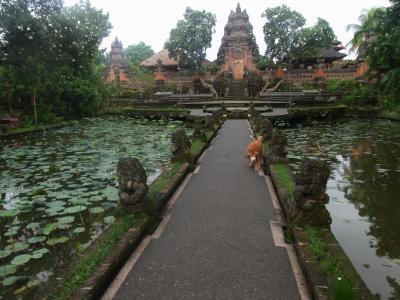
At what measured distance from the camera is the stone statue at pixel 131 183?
5.75 meters

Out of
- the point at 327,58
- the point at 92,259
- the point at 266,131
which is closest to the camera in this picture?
the point at 92,259

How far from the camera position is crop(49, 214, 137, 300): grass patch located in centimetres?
371

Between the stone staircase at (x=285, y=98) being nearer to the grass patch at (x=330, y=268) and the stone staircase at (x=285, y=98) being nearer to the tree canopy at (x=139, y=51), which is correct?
the grass patch at (x=330, y=268)

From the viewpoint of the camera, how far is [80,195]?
300 inches

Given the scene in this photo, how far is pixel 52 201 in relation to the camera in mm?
7262

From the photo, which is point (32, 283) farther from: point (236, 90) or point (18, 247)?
point (236, 90)

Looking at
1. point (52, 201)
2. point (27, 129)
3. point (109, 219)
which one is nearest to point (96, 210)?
point (109, 219)

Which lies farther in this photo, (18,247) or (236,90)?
(236,90)

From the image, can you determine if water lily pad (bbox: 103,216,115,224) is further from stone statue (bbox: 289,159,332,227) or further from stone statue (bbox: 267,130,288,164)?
stone statue (bbox: 267,130,288,164)

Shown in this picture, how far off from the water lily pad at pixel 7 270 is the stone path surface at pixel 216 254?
1.54 metres

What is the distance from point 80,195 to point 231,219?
336 cm

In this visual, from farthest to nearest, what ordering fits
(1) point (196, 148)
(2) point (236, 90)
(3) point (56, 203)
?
(2) point (236, 90) < (1) point (196, 148) < (3) point (56, 203)

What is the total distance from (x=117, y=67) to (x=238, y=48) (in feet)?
49.6

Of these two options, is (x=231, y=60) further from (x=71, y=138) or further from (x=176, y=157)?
(x=176, y=157)
